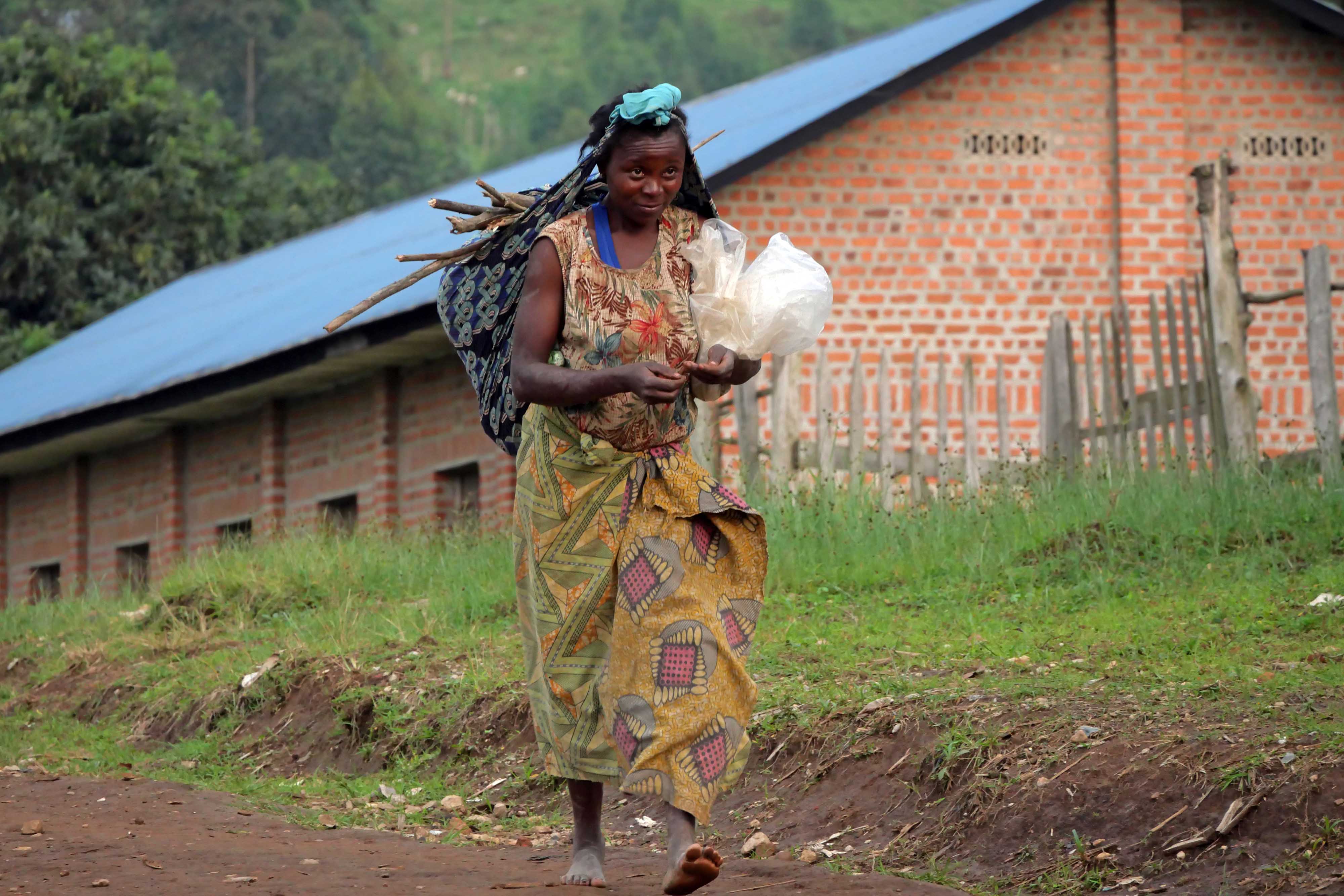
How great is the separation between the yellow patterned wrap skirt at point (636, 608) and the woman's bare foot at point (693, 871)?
0.71 ft

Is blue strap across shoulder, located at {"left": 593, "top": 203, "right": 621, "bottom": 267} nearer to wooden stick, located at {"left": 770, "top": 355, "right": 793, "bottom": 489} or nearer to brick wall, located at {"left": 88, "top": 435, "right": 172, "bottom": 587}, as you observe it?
wooden stick, located at {"left": 770, "top": 355, "right": 793, "bottom": 489}

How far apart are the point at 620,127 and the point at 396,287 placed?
1293 millimetres

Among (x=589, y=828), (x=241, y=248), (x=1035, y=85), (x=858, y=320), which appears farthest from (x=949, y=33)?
(x=241, y=248)

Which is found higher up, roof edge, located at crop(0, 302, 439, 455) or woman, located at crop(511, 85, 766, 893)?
roof edge, located at crop(0, 302, 439, 455)

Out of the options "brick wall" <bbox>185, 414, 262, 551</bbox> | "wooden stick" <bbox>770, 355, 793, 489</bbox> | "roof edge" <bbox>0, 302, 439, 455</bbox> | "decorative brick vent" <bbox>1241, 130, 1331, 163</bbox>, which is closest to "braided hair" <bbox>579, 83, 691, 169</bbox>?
"wooden stick" <bbox>770, 355, 793, 489</bbox>

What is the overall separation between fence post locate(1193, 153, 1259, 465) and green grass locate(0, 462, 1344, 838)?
0.49 meters

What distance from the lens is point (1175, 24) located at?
13.1 m

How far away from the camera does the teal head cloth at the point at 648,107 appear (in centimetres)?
443

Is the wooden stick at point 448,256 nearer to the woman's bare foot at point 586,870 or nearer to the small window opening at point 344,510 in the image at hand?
the woman's bare foot at point 586,870

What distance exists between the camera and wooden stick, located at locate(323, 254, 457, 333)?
16.6ft

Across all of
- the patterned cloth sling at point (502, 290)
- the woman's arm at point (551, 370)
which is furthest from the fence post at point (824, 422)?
the woman's arm at point (551, 370)

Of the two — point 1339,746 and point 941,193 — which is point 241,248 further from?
point 1339,746

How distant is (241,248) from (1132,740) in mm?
25718

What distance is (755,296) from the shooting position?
4.58 metres
